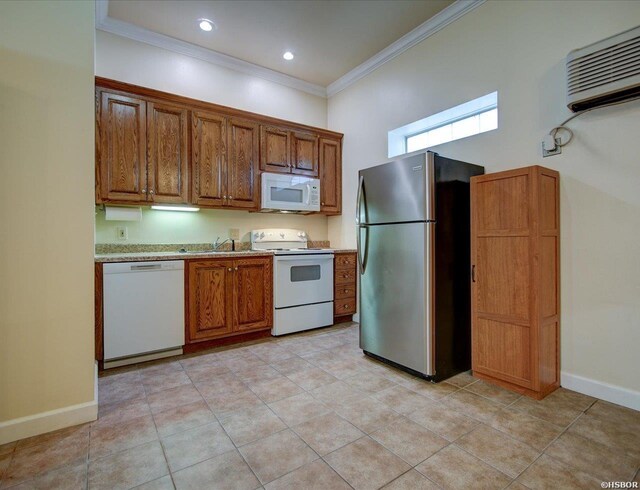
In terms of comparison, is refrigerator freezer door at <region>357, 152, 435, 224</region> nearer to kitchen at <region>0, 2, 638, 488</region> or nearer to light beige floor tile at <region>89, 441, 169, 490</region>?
kitchen at <region>0, 2, 638, 488</region>

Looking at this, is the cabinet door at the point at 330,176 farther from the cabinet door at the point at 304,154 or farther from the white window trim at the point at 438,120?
the white window trim at the point at 438,120

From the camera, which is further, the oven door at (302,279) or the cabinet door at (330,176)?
the cabinet door at (330,176)

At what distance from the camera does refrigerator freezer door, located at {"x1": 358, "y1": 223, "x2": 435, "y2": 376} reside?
2316 millimetres

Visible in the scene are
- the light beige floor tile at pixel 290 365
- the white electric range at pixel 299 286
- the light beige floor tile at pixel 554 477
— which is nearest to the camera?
the light beige floor tile at pixel 554 477

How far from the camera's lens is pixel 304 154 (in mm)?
3996

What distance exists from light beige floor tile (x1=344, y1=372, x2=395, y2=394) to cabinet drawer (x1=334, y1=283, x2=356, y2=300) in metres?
1.45

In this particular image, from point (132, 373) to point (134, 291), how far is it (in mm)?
636

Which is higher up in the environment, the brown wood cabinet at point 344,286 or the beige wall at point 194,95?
the beige wall at point 194,95

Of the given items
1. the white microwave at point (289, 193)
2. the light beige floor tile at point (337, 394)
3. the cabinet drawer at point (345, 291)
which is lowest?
the light beige floor tile at point (337, 394)

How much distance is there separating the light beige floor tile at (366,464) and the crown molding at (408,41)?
11.0ft

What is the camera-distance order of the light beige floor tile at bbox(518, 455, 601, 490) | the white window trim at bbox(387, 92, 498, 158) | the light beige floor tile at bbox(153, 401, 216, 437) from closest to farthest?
the light beige floor tile at bbox(518, 455, 601, 490), the light beige floor tile at bbox(153, 401, 216, 437), the white window trim at bbox(387, 92, 498, 158)

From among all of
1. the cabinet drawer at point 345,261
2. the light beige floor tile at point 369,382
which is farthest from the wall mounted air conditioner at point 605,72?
the cabinet drawer at point 345,261

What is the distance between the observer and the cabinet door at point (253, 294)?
3.21 meters

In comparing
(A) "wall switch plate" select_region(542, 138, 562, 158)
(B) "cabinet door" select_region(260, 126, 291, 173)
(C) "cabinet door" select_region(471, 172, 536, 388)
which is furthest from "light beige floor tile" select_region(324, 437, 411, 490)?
(B) "cabinet door" select_region(260, 126, 291, 173)
